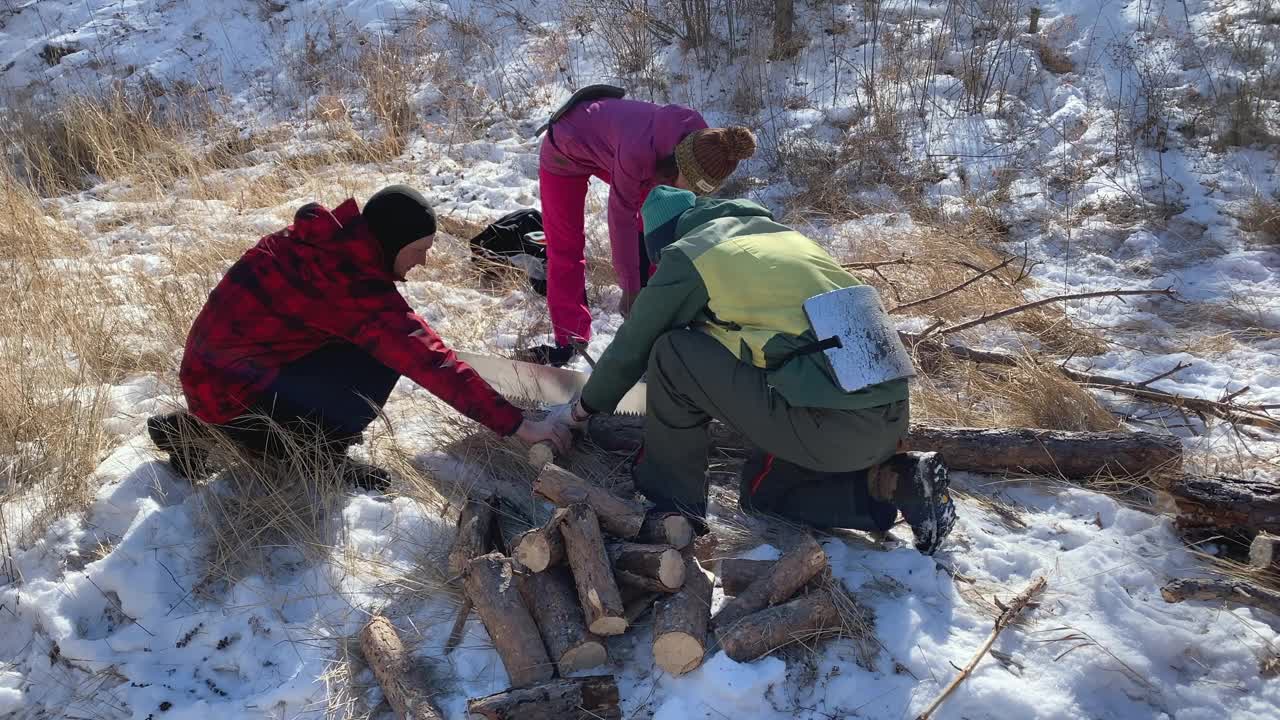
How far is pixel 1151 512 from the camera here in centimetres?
303

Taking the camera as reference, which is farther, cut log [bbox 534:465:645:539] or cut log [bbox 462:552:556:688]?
cut log [bbox 534:465:645:539]

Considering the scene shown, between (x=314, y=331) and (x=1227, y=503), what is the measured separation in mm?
3072

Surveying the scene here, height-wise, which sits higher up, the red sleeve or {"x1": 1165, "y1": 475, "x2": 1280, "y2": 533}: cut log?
the red sleeve

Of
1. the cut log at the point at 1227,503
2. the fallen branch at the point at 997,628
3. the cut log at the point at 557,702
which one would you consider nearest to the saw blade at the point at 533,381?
the cut log at the point at 557,702

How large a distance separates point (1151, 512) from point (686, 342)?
5.56 ft

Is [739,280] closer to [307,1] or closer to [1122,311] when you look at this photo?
[1122,311]

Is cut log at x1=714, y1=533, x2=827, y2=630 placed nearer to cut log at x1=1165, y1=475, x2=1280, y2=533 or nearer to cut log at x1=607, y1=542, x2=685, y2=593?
cut log at x1=607, y1=542, x2=685, y2=593

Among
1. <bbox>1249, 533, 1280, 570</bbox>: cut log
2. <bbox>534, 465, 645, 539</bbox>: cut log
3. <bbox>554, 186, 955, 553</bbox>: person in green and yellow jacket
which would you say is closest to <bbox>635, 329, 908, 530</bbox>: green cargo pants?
<bbox>554, 186, 955, 553</bbox>: person in green and yellow jacket

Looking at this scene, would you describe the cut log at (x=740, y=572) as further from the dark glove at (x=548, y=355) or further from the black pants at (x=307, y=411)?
the dark glove at (x=548, y=355)

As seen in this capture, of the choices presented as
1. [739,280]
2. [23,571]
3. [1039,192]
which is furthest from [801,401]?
[1039,192]

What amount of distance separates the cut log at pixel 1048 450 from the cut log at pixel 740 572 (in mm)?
829

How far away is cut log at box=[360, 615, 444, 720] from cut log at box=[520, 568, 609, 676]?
0.36 meters

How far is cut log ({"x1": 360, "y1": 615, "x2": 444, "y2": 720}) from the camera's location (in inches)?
94.7

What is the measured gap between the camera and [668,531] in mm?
2656
